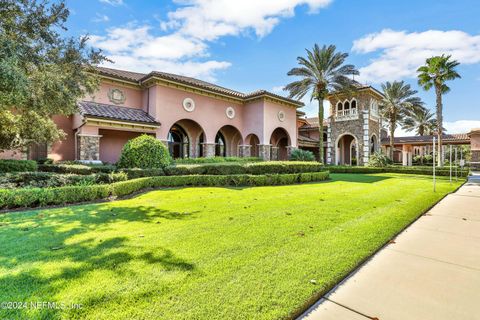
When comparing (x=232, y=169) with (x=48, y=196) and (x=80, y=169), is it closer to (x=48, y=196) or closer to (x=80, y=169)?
(x=80, y=169)

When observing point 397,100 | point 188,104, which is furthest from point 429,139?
point 188,104

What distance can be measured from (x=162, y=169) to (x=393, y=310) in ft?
33.0

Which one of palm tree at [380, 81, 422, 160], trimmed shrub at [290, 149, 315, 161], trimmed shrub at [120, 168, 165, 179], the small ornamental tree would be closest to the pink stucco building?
trimmed shrub at [290, 149, 315, 161]

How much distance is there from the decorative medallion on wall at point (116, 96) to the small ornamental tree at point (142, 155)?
21.6ft

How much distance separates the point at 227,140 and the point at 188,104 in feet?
20.2

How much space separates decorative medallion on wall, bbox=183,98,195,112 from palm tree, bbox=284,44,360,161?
10222mm

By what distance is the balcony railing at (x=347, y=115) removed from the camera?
28.1m

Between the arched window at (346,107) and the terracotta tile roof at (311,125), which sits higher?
the arched window at (346,107)

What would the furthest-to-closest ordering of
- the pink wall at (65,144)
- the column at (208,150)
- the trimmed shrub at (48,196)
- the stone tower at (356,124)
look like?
the stone tower at (356,124) → the column at (208,150) → the pink wall at (65,144) → the trimmed shrub at (48,196)

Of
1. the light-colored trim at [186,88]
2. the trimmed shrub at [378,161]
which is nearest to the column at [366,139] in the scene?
the trimmed shrub at [378,161]

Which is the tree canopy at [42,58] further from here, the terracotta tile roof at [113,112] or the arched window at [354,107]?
the arched window at [354,107]

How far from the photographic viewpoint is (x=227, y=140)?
74.7ft

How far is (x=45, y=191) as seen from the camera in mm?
6785

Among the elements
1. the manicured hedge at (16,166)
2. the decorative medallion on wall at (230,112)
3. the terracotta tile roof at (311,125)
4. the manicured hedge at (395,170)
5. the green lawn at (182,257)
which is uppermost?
the terracotta tile roof at (311,125)
